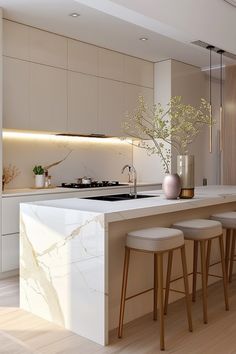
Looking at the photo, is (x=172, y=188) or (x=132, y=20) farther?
(x=132, y=20)

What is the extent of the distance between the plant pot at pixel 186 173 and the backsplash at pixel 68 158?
211 cm

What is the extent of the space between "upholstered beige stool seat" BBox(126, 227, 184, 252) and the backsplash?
7.92 ft

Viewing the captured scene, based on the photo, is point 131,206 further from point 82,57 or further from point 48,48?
point 82,57

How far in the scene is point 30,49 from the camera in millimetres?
4426

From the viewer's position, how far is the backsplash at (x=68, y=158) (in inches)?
186

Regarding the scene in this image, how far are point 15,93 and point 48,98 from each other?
0.44m

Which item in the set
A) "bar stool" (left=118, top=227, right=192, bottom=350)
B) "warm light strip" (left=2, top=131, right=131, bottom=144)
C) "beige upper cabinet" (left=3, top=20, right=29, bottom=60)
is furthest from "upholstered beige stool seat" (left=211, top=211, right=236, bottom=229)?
"beige upper cabinet" (left=3, top=20, right=29, bottom=60)

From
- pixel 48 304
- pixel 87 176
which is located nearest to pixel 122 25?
pixel 87 176

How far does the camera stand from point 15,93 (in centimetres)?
431

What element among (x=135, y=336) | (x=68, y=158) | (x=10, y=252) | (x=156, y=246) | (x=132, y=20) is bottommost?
(x=135, y=336)

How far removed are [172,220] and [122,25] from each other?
2.28 m

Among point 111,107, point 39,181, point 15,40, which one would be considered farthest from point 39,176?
point 15,40

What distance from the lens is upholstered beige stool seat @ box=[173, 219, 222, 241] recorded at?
2.97 meters

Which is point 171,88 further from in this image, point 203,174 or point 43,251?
point 43,251
